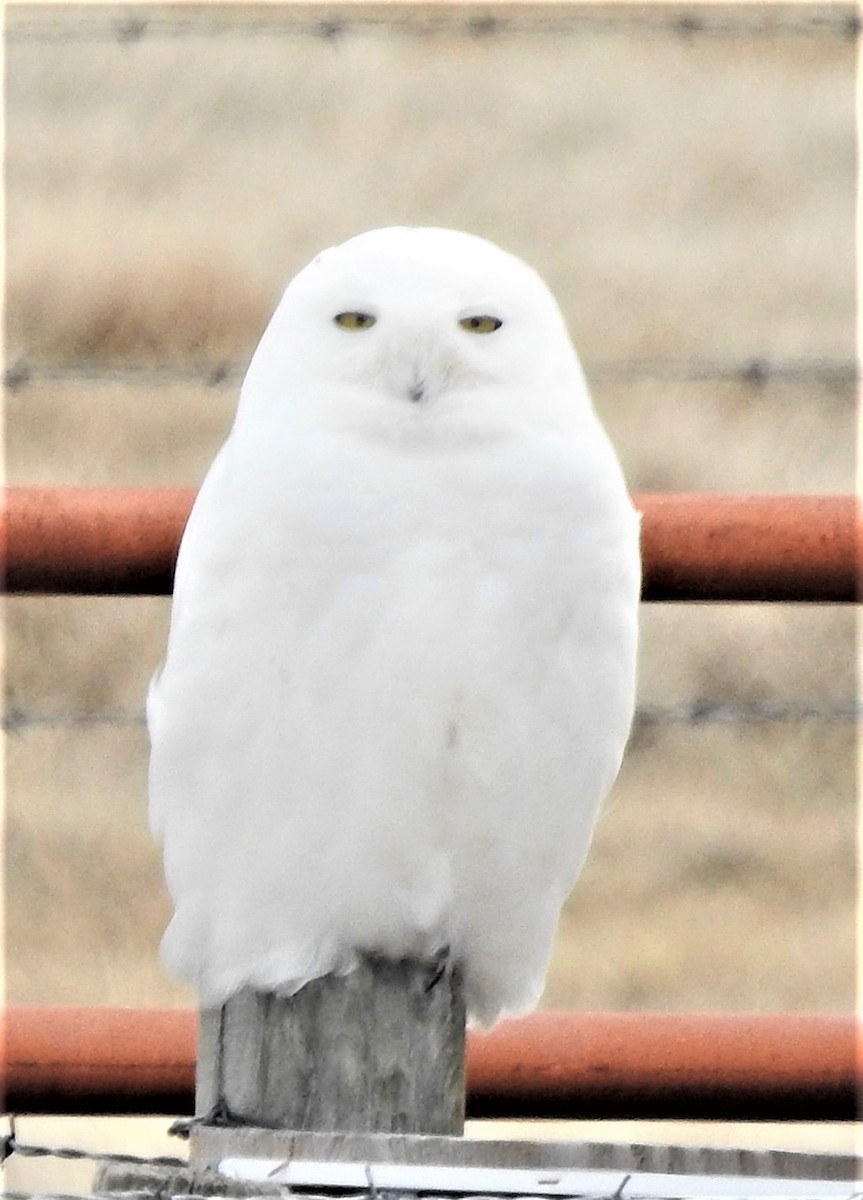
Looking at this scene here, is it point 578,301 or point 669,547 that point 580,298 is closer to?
point 578,301

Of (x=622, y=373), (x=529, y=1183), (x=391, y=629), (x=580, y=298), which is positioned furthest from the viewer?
(x=580, y=298)

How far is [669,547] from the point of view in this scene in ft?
4.75

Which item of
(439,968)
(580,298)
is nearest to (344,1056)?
(439,968)

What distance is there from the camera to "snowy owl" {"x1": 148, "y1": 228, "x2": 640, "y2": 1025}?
1256mm

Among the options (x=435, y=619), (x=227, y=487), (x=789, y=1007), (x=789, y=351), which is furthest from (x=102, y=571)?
(x=789, y=351)

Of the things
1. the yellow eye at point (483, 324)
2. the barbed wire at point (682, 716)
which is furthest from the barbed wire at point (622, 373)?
the yellow eye at point (483, 324)

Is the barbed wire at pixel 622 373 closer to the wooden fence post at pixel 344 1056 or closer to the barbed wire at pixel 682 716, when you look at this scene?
the barbed wire at pixel 682 716

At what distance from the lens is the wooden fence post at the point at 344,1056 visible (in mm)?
1273

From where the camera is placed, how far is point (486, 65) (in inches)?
186

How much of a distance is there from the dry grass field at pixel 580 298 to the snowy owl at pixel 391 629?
3074 millimetres

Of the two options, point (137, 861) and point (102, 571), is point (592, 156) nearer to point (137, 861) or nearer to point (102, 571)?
point (137, 861)

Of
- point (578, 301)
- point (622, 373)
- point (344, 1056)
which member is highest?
point (578, 301)

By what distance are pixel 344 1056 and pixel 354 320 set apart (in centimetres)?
45

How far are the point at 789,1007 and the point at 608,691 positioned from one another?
3.11 metres
